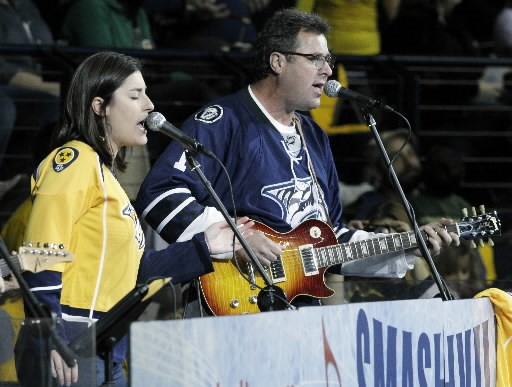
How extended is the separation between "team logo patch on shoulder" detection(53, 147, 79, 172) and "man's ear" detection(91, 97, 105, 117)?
232 millimetres

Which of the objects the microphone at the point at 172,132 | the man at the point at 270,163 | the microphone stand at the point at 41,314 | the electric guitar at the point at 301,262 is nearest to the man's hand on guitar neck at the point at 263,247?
the man at the point at 270,163

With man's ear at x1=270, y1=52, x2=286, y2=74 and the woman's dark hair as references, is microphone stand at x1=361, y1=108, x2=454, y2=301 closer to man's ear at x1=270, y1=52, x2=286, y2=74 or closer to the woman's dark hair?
man's ear at x1=270, y1=52, x2=286, y2=74

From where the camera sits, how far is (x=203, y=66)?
8.55m

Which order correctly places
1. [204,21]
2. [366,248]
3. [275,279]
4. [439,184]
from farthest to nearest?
1. [204,21]
2. [439,184]
3. [366,248]
4. [275,279]

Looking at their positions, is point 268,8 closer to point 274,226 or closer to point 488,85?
point 488,85

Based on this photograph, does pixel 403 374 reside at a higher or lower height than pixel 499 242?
lower

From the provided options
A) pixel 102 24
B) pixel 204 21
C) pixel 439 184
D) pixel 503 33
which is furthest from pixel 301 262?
pixel 503 33

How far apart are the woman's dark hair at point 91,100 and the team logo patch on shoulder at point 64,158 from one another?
0.37 feet

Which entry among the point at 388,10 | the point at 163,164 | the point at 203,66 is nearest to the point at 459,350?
the point at 163,164

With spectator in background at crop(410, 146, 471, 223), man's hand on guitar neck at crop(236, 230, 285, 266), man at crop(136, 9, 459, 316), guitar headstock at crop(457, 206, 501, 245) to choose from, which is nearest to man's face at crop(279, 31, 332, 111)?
man at crop(136, 9, 459, 316)

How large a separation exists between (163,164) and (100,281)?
1.15m

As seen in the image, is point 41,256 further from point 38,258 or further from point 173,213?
point 173,213

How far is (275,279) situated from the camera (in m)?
5.72

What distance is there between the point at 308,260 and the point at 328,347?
125cm
